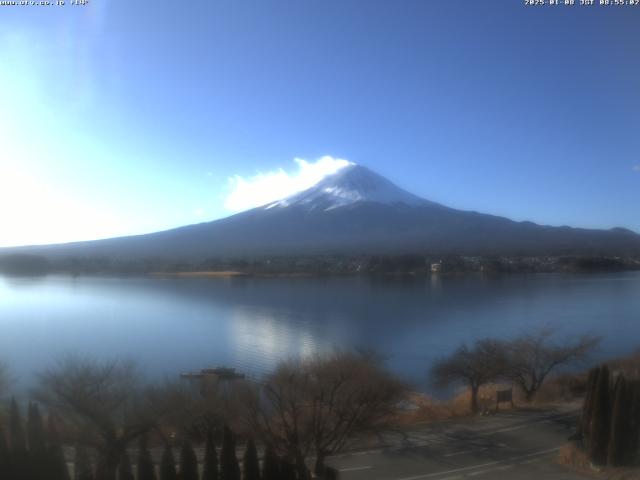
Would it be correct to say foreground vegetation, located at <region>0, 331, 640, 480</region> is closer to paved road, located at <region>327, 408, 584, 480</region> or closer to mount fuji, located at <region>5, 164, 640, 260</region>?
paved road, located at <region>327, 408, 584, 480</region>

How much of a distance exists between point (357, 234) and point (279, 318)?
1181 inches

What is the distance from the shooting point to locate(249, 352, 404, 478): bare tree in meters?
4.01

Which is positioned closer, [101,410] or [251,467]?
[251,467]

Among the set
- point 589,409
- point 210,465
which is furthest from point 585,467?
point 210,465

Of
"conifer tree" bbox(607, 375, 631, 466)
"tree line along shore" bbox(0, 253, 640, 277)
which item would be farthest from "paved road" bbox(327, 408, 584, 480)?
"tree line along shore" bbox(0, 253, 640, 277)

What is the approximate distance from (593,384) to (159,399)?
11.6 ft

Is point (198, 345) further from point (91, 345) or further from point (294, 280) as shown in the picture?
point (294, 280)

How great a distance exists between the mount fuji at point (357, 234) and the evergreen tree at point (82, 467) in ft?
94.0

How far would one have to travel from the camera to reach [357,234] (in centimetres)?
4328

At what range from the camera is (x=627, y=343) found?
11.0 m

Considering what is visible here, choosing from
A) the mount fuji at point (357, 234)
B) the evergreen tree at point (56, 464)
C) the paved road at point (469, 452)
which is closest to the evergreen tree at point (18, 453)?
the evergreen tree at point (56, 464)

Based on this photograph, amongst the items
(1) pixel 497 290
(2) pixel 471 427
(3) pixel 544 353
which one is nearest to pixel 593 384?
(2) pixel 471 427

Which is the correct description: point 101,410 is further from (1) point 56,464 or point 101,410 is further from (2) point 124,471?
(2) point 124,471

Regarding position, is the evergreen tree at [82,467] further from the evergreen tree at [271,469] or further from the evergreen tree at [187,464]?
the evergreen tree at [271,469]
